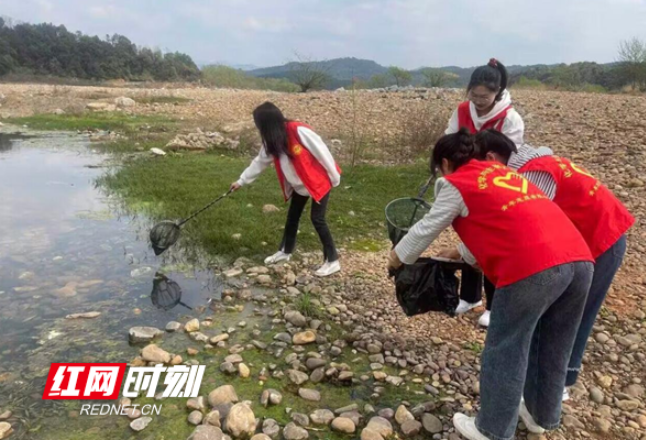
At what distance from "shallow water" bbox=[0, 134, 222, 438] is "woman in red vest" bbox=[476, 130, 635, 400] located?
113 inches

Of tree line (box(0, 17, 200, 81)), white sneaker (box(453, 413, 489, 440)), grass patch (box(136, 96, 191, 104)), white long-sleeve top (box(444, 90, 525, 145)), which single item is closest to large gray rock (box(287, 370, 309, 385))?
white sneaker (box(453, 413, 489, 440))

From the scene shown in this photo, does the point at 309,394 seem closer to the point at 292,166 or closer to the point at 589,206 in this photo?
the point at 589,206

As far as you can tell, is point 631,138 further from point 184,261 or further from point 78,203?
point 78,203

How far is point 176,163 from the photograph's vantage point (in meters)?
9.69

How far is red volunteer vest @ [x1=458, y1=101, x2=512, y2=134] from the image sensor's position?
11.0 ft

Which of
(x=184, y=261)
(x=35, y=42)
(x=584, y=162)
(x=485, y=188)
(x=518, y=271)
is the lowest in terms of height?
(x=184, y=261)

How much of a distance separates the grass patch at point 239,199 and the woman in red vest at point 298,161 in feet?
2.99

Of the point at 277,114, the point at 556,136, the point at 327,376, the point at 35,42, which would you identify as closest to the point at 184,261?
the point at 277,114

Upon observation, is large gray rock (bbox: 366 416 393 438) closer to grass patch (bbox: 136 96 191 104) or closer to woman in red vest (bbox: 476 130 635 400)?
woman in red vest (bbox: 476 130 635 400)

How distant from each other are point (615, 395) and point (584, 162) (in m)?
6.59

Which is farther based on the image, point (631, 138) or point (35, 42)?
point (35, 42)

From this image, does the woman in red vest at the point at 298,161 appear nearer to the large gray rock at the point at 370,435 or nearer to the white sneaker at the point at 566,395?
the large gray rock at the point at 370,435

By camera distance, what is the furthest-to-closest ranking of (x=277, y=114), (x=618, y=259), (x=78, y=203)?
1. (x=78, y=203)
2. (x=277, y=114)
3. (x=618, y=259)

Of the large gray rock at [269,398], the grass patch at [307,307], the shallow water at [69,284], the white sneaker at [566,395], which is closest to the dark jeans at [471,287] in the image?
the white sneaker at [566,395]
